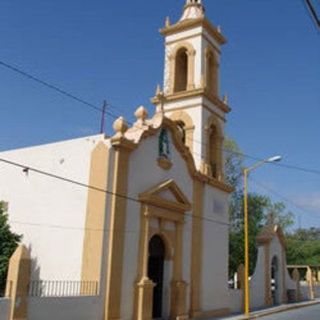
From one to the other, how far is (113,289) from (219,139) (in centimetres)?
1111

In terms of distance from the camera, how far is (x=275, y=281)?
3045cm

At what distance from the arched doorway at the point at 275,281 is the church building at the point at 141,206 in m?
8.53

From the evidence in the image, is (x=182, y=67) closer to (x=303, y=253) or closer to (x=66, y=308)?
(x=66, y=308)

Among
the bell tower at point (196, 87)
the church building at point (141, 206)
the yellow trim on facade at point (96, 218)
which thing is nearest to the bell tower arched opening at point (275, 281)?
the church building at point (141, 206)

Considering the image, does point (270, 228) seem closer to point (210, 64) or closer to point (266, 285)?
point (266, 285)

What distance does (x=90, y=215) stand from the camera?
51.2 ft

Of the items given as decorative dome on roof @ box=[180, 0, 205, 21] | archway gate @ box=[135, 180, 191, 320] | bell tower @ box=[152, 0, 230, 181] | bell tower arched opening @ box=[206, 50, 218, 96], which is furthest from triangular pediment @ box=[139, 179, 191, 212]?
decorative dome on roof @ box=[180, 0, 205, 21]

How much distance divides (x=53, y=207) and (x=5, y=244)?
2.08 m

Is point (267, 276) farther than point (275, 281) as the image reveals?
No

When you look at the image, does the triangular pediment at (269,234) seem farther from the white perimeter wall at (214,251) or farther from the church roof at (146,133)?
the church roof at (146,133)

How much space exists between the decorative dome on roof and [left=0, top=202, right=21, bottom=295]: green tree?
13370 millimetres

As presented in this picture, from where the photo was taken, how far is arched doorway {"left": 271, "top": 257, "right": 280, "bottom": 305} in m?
30.0

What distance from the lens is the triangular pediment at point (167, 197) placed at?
57.1 ft

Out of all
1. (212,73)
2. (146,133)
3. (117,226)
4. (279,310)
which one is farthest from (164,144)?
(279,310)
